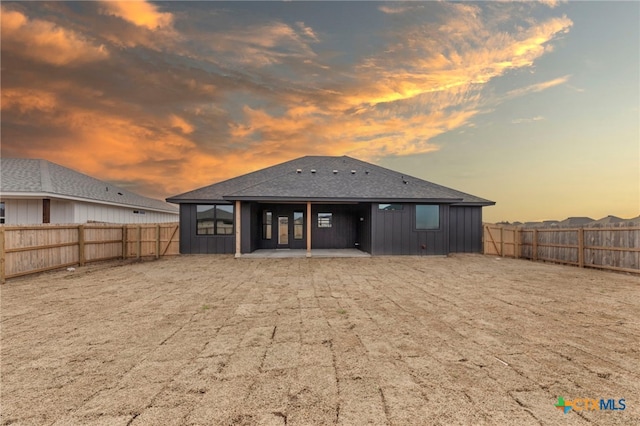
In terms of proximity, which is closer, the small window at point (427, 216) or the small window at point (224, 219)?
the small window at point (427, 216)

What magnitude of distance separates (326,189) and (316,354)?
12.1 m

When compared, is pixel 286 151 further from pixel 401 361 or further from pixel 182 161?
pixel 401 361

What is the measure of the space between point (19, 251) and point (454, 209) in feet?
65.4

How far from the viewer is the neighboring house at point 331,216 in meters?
14.8

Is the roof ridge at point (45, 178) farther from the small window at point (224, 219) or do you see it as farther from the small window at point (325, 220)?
the small window at point (325, 220)

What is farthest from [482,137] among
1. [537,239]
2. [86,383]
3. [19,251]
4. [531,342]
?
[19,251]

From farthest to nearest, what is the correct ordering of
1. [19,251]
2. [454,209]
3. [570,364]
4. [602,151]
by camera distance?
[454,209] < [602,151] < [19,251] < [570,364]

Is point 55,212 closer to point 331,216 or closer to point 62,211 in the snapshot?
point 62,211

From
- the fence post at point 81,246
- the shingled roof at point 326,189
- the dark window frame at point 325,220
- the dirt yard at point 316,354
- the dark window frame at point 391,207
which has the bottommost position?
the dirt yard at point 316,354

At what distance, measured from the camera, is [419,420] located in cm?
236

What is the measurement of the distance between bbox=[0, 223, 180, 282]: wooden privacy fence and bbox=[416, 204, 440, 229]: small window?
44.0 ft

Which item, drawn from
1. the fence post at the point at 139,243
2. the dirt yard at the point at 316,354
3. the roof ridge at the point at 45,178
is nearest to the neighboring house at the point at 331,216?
the fence post at the point at 139,243

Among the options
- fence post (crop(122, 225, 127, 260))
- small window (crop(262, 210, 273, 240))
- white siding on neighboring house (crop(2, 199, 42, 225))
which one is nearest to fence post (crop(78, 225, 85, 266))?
fence post (crop(122, 225, 127, 260))

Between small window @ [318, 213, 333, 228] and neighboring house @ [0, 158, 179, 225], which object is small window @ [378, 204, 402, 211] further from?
neighboring house @ [0, 158, 179, 225]
